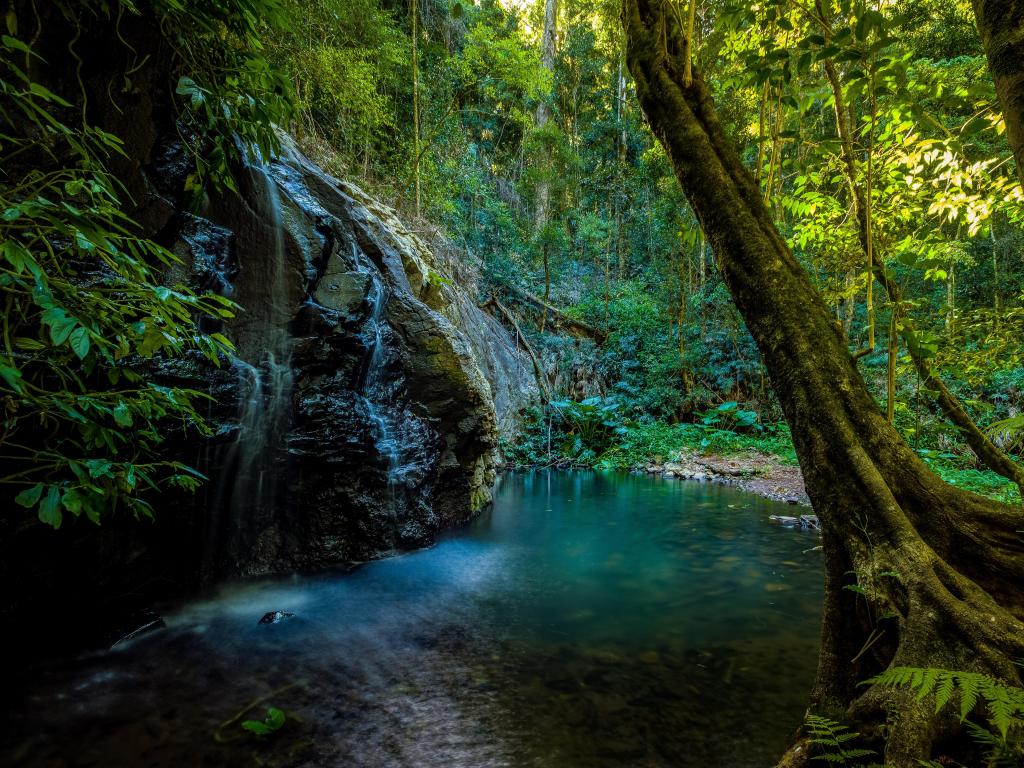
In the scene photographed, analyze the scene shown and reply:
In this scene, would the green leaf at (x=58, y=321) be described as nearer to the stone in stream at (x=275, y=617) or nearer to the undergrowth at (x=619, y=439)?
the stone in stream at (x=275, y=617)

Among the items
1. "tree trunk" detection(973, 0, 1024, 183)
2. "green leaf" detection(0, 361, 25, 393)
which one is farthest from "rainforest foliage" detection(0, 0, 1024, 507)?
"tree trunk" detection(973, 0, 1024, 183)

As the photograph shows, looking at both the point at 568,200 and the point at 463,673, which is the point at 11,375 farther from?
the point at 568,200

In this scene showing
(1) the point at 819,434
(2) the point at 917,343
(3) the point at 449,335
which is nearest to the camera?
(1) the point at 819,434

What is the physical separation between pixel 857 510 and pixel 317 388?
4.95 metres

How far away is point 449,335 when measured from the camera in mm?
6695

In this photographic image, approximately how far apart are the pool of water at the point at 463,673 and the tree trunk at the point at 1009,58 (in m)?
2.71

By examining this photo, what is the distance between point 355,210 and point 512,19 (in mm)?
17675

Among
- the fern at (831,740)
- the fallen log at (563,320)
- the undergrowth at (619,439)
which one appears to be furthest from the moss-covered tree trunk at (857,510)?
the fallen log at (563,320)

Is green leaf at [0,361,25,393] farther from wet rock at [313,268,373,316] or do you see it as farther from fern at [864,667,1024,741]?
wet rock at [313,268,373,316]

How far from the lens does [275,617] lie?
12.2 feet

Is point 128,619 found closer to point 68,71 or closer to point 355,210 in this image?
point 68,71

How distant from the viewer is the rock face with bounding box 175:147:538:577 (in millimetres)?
4613

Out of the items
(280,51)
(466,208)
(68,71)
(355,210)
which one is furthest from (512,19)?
(68,71)

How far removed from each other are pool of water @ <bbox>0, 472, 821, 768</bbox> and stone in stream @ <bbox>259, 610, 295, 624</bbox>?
0.08 m
